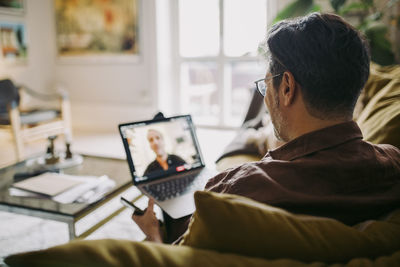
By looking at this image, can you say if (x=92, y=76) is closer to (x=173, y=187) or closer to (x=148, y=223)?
(x=173, y=187)

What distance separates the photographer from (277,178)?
24.3 inches

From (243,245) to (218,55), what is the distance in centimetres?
423

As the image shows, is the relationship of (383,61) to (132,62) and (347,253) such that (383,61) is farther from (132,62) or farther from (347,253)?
(132,62)

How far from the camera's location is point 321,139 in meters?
0.67

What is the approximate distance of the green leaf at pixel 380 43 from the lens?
2586 mm

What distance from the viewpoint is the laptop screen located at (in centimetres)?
134

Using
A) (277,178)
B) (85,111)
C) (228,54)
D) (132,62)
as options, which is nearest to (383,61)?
(228,54)

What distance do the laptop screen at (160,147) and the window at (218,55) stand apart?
287 centimetres

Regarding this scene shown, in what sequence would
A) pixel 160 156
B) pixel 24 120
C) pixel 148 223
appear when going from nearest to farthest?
pixel 148 223, pixel 160 156, pixel 24 120

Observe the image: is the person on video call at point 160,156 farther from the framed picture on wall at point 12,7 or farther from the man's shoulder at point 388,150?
the framed picture on wall at point 12,7

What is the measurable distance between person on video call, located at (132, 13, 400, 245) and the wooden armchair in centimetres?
290

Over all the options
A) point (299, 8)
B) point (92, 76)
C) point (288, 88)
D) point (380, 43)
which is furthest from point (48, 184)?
point (92, 76)

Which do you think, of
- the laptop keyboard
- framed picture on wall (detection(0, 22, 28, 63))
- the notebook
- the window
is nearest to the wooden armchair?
framed picture on wall (detection(0, 22, 28, 63))

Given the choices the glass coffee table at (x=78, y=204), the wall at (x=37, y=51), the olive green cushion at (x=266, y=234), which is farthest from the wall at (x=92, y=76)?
the olive green cushion at (x=266, y=234)
